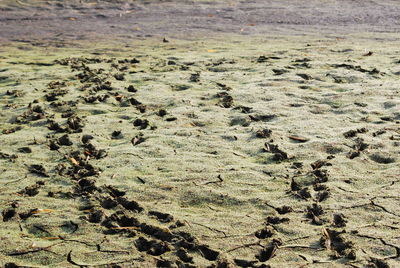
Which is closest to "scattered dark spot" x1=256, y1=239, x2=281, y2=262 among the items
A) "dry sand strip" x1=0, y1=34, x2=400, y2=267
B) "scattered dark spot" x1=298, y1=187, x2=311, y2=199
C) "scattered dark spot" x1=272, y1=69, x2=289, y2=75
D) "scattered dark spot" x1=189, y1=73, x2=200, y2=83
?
"dry sand strip" x1=0, y1=34, x2=400, y2=267

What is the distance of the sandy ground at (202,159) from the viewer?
8.96 ft

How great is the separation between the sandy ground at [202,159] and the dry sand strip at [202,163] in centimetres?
1

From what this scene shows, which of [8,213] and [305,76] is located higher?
[305,76]

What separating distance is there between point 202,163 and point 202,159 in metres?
0.07

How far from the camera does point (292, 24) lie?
372 inches

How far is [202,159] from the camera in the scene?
3768mm

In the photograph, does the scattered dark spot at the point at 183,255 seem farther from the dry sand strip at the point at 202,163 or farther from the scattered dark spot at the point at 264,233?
the scattered dark spot at the point at 264,233

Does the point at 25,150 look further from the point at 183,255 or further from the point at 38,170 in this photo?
the point at 183,255

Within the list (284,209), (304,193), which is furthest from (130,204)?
(304,193)

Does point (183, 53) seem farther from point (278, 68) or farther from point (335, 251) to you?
point (335, 251)

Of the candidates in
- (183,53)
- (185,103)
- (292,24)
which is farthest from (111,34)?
(185,103)

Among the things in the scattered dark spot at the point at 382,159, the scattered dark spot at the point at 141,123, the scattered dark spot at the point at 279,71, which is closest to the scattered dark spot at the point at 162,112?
the scattered dark spot at the point at 141,123

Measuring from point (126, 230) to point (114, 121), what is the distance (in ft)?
6.12

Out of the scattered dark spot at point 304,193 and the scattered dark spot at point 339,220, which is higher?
the scattered dark spot at point 304,193
